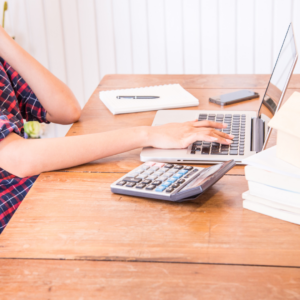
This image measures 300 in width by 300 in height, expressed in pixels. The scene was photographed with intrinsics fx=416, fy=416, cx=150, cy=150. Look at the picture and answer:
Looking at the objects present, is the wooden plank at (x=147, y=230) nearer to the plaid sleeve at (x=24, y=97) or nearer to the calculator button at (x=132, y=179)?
the calculator button at (x=132, y=179)

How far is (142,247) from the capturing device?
62 centimetres

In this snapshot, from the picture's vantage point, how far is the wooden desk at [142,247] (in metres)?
0.53

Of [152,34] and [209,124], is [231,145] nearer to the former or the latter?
[209,124]

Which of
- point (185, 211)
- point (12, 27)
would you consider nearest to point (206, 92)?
point (185, 211)

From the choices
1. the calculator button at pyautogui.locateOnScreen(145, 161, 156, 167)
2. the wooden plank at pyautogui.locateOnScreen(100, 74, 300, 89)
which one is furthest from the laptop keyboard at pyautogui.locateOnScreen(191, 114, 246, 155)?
the wooden plank at pyautogui.locateOnScreen(100, 74, 300, 89)

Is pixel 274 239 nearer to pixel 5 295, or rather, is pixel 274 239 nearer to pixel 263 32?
pixel 5 295

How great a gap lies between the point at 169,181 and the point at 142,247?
186mm

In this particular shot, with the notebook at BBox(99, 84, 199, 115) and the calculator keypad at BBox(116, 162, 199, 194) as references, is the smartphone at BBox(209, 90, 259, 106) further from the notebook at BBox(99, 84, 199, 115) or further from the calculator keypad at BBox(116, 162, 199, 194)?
the calculator keypad at BBox(116, 162, 199, 194)

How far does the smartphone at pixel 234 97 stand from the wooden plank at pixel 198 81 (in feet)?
0.34

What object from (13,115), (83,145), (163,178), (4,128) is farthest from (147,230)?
(13,115)

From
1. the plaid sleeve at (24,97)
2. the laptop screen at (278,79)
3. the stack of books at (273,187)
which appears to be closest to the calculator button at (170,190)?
the stack of books at (273,187)

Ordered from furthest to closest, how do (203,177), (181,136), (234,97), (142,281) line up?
(234,97)
(181,136)
(203,177)
(142,281)

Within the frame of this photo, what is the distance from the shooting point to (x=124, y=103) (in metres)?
1.32

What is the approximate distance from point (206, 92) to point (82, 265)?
3.19 feet
